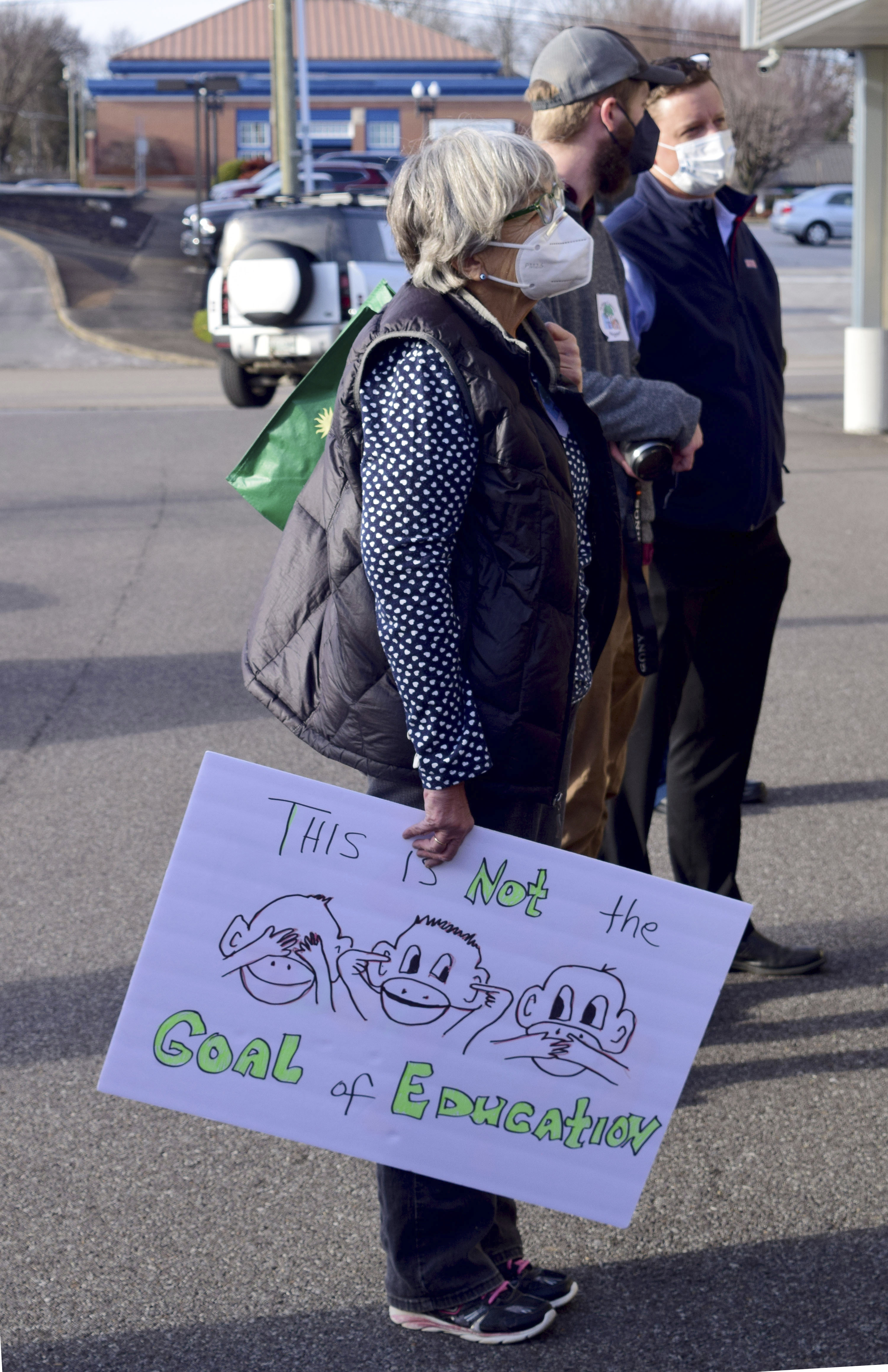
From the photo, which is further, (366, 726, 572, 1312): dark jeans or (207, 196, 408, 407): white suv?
(207, 196, 408, 407): white suv

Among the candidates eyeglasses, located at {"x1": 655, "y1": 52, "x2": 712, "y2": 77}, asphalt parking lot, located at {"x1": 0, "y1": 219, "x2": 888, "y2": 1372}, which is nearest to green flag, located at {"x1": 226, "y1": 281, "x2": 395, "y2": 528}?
eyeglasses, located at {"x1": 655, "y1": 52, "x2": 712, "y2": 77}

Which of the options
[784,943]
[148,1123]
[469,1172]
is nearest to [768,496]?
[784,943]

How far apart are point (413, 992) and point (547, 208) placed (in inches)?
45.8

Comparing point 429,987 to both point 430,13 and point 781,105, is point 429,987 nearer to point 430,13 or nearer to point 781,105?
point 781,105

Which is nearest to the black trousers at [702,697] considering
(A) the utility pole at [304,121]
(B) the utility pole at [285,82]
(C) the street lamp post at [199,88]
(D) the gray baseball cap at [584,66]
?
(D) the gray baseball cap at [584,66]

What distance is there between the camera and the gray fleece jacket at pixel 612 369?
8.39 feet

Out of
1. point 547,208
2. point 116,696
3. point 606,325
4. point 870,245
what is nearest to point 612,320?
point 606,325

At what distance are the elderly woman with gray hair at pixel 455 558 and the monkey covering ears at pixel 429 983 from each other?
13 centimetres

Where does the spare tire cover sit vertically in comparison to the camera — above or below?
above

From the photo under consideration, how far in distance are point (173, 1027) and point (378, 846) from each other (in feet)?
1.33

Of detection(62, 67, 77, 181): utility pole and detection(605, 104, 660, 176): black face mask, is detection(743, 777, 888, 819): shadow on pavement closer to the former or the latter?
detection(605, 104, 660, 176): black face mask

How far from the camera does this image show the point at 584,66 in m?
2.66

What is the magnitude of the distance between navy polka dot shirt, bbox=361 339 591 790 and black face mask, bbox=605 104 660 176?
1076 mm

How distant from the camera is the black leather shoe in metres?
3.44
